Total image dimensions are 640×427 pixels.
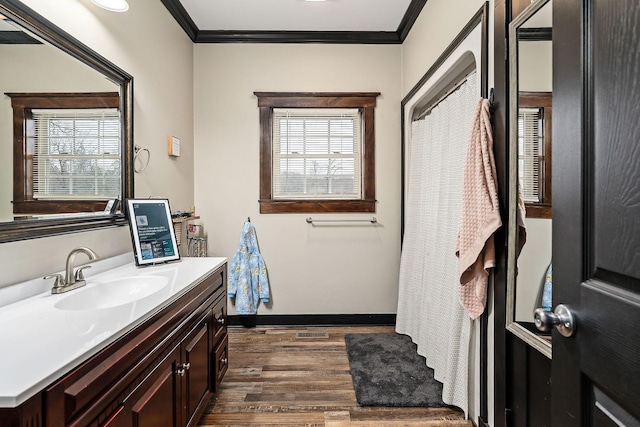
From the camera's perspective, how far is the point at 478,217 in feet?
4.91

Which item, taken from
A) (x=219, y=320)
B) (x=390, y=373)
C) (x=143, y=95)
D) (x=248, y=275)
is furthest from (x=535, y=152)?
(x=248, y=275)

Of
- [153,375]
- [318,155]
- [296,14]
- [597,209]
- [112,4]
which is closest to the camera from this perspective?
[597,209]

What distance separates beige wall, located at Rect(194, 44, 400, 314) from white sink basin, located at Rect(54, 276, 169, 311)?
1489 millimetres

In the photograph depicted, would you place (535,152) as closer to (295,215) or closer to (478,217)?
(478,217)

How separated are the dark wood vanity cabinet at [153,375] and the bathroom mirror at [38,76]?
2.10 feet

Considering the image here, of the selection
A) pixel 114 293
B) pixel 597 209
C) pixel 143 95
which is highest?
pixel 143 95

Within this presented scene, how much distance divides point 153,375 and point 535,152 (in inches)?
63.9

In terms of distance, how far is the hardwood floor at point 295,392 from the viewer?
1.81 metres

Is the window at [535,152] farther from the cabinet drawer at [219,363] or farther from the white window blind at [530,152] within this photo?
the cabinet drawer at [219,363]

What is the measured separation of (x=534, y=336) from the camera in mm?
1238

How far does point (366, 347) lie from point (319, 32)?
111 inches

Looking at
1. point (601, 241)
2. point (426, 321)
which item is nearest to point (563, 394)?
point (601, 241)

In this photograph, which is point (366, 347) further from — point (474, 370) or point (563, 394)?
point (563, 394)

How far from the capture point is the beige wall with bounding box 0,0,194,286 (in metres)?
1.38
